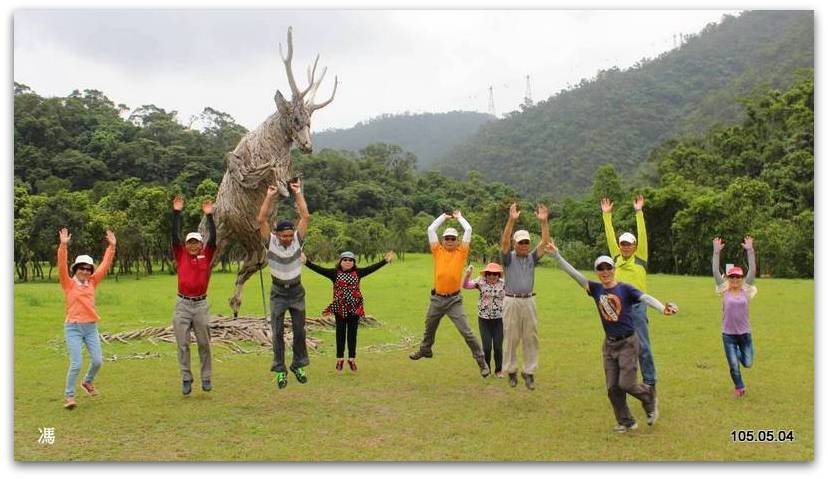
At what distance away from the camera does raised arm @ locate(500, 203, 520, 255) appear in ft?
18.8

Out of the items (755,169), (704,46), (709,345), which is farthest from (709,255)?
(704,46)

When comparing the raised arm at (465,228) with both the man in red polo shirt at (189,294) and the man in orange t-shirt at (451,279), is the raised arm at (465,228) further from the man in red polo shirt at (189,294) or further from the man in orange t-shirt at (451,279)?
the man in red polo shirt at (189,294)

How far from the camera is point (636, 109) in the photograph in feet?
165

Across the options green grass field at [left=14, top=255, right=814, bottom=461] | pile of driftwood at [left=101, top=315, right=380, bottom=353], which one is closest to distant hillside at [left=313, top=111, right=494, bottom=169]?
pile of driftwood at [left=101, top=315, right=380, bottom=353]

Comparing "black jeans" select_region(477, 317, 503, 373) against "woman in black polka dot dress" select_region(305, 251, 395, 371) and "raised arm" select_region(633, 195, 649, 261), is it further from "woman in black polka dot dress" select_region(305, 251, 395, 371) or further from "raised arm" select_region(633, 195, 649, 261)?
"raised arm" select_region(633, 195, 649, 261)

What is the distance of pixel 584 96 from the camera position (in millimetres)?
58594

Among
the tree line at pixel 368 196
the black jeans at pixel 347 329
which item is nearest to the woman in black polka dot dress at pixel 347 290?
the black jeans at pixel 347 329

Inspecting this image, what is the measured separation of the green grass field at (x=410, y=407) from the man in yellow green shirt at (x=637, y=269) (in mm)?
483

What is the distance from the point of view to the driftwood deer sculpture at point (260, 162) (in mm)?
7777

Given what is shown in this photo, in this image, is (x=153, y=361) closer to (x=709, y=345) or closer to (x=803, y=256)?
(x=709, y=345)

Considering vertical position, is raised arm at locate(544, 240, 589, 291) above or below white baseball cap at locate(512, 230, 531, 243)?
below

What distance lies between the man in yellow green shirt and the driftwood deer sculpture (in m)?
3.74

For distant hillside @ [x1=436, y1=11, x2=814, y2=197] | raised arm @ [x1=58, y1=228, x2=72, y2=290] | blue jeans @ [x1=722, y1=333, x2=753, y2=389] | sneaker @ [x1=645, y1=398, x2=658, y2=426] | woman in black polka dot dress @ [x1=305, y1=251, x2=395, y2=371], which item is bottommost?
sneaker @ [x1=645, y1=398, x2=658, y2=426]

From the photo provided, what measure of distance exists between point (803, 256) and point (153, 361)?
1839 centimetres
